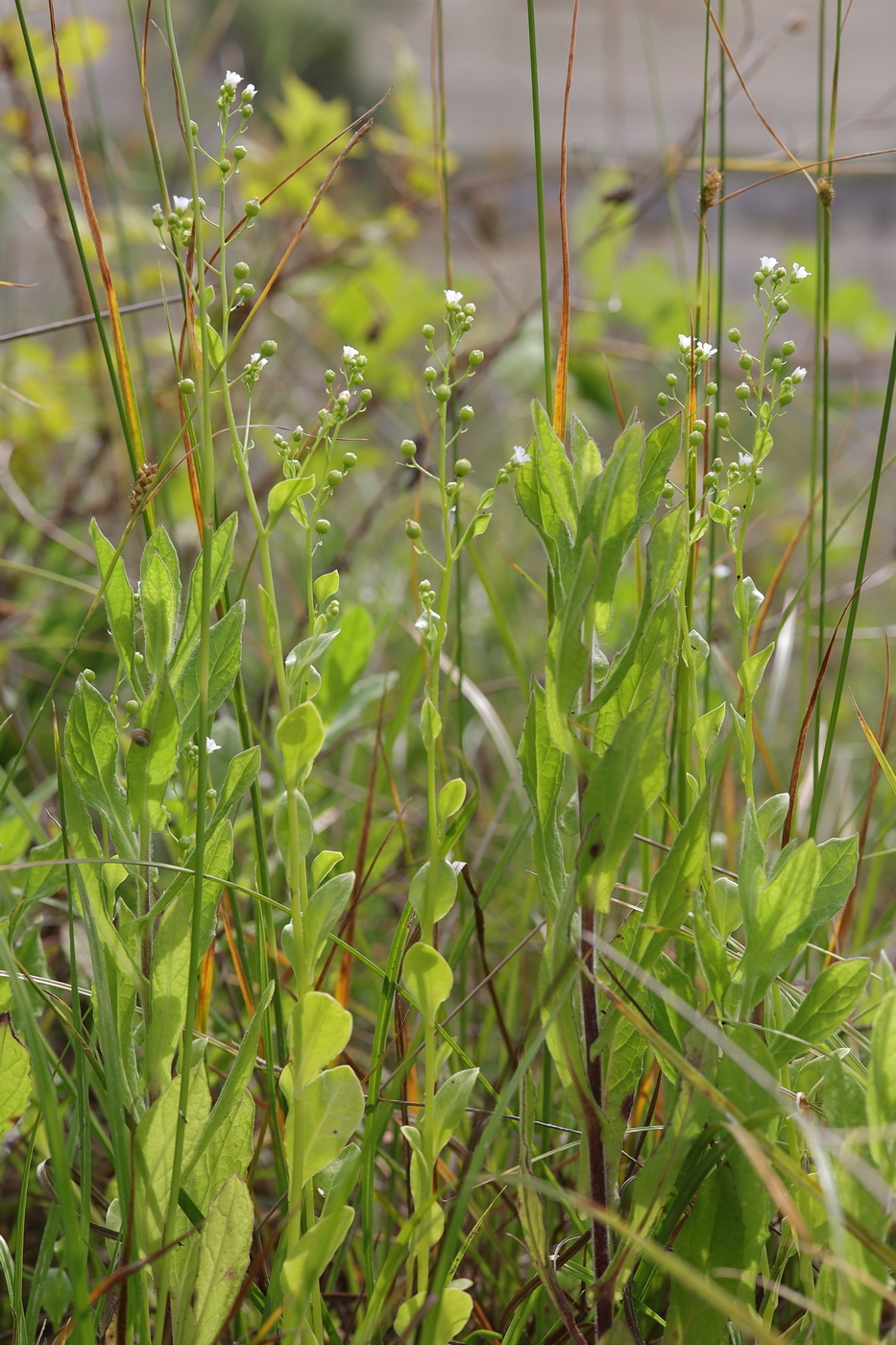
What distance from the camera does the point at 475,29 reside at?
35.2ft

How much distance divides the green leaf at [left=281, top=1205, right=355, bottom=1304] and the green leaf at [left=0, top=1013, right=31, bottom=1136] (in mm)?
170

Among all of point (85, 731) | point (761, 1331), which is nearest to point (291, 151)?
point (85, 731)

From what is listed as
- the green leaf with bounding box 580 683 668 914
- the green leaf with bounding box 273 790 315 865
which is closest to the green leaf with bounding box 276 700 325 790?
the green leaf with bounding box 273 790 315 865

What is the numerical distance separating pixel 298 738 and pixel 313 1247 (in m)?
0.21

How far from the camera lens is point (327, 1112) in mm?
455

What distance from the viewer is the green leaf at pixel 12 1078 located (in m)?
0.53

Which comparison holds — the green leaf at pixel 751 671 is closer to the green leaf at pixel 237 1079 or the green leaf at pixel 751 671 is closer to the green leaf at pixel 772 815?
the green leaf at pixel 772 815

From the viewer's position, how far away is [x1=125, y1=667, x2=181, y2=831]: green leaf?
478mm

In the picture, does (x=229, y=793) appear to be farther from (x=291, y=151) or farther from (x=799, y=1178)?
(x=291, y=151)

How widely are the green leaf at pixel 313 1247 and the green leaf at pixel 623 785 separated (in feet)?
0.56

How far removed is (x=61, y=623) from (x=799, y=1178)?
1261 millimetres

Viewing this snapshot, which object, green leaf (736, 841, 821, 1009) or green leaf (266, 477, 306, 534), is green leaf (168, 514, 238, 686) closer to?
green leaf (266, 477, 306, 534)

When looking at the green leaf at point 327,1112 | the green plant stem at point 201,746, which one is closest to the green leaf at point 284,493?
the green plant stem at point 201,746

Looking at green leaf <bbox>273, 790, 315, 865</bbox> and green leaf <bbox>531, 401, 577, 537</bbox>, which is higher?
green leaf <bbox>531, 401, 577, 537</bbox>
